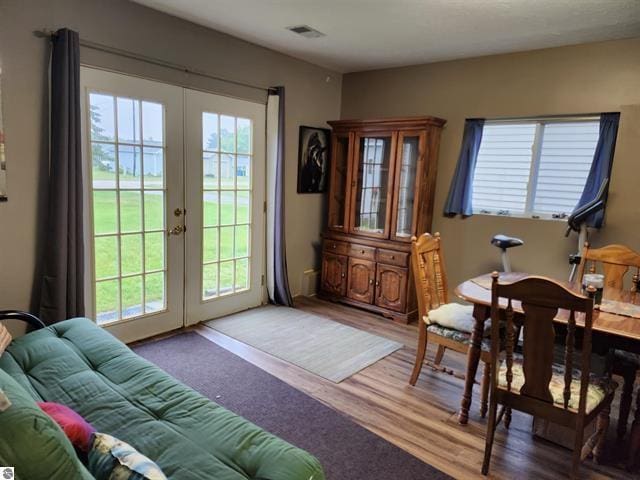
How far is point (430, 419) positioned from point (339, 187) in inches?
110

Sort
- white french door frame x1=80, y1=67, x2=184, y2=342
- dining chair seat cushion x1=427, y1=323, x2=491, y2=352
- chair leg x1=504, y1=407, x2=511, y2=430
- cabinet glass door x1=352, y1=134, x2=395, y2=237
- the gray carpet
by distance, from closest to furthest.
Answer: the gray carpet → chair leg x1=504, y1=407, x2=511, y2=430 → dining chair seat cushion x1=427, y1=323, x2=491, y2=352 → white french door frame x1=80, y1=67, x2=184, y2=342 → cabinet glass door x1=352, y1=134, x2=395, y2=237

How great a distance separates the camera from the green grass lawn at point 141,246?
3145mm

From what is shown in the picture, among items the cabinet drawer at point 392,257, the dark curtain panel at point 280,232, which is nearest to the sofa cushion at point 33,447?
the dark curtain panel at point 280,232

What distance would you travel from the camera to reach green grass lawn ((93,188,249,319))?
3.14 m

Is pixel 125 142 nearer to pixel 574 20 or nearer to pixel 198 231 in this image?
pixel 198 231

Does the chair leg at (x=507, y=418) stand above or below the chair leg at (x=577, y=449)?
below

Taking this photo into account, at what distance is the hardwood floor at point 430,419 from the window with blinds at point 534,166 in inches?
61.0

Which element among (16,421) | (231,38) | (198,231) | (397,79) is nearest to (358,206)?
(397,79)

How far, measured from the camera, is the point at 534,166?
3.86 meters

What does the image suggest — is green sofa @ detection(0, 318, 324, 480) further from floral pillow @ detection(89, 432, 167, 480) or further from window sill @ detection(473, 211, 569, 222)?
window sill @ detection(473, 211, 569, 222)

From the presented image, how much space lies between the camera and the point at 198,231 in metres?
3.76

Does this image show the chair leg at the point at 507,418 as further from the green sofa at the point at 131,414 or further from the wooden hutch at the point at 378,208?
the wooden hutch at the point at 378,208

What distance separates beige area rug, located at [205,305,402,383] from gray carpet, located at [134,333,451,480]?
0.32 meters

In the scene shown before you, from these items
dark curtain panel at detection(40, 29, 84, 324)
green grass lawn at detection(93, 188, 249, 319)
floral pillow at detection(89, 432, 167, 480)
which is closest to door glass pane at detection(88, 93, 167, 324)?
green grass lawn at detection(93, 188, 249, 319)
